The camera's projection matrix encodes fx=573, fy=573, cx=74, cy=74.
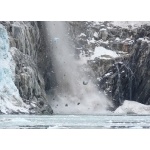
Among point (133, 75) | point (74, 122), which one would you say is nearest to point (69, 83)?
point (74, 122)

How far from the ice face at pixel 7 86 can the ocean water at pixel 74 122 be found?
114 millimetres

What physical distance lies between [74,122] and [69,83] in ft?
1.70

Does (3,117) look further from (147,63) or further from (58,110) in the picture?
(147,63)

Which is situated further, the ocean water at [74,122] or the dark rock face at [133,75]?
the dark rock face at [133,75]

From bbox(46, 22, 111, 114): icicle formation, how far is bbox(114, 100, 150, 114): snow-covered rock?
166mm

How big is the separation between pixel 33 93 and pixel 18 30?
0.80 metres

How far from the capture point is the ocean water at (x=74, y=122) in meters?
6.88

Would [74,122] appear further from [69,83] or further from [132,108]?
[132,108]

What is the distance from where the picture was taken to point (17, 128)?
22.6 ft

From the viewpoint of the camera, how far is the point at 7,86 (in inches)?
277

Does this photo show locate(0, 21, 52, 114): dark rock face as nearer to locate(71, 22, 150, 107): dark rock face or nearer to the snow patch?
locate(71, 22, 150, 107): dark rock face

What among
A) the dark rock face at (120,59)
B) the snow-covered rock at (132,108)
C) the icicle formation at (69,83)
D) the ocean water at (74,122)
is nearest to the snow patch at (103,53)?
the dark rock face at (120,59)

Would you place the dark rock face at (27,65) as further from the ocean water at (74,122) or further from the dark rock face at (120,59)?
the dark rock face at (120,59)

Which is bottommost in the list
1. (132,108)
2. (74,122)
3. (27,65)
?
(74,122)
